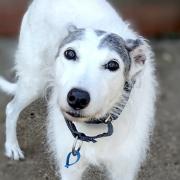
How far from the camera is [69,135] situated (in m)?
3.49

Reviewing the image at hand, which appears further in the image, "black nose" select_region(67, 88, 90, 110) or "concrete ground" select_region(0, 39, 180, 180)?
"concrete ground" select_region(0, 39, 180, 180)

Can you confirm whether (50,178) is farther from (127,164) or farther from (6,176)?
(127,164)

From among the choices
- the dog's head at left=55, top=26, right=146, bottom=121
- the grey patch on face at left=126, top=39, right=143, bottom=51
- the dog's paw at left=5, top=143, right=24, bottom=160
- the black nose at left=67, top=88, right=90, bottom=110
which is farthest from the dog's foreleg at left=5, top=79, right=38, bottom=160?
the black nose at left=67, top=88, right=90, bottom=110

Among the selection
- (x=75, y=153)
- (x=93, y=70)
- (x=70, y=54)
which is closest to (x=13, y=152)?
(x=75, y=153)

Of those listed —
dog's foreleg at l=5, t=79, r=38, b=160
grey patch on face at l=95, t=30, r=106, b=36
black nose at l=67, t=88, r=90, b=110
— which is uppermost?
grey patch on face at l=95, t=30, r=106, b=36

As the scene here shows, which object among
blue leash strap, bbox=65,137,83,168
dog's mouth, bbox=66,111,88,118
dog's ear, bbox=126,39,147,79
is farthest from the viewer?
blue leash strap, bbox=65,137,83,168

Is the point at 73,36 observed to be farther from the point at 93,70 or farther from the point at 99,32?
the point at 93,70

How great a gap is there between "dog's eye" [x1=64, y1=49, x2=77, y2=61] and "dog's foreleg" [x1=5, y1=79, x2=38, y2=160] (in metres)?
0.97

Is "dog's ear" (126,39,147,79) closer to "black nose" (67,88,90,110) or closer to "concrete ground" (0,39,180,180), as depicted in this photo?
"black nose" (67,88,90,110)

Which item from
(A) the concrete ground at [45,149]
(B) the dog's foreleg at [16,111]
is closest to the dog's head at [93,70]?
(B) the dog's foreleg at [16,111]

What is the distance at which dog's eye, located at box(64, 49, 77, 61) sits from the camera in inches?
119

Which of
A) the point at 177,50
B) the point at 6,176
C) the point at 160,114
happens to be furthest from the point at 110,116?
the point at 177,50

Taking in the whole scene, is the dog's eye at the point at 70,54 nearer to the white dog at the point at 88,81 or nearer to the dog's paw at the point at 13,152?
the white dog at the point at 88,81

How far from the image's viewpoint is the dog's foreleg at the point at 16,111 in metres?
4.07
